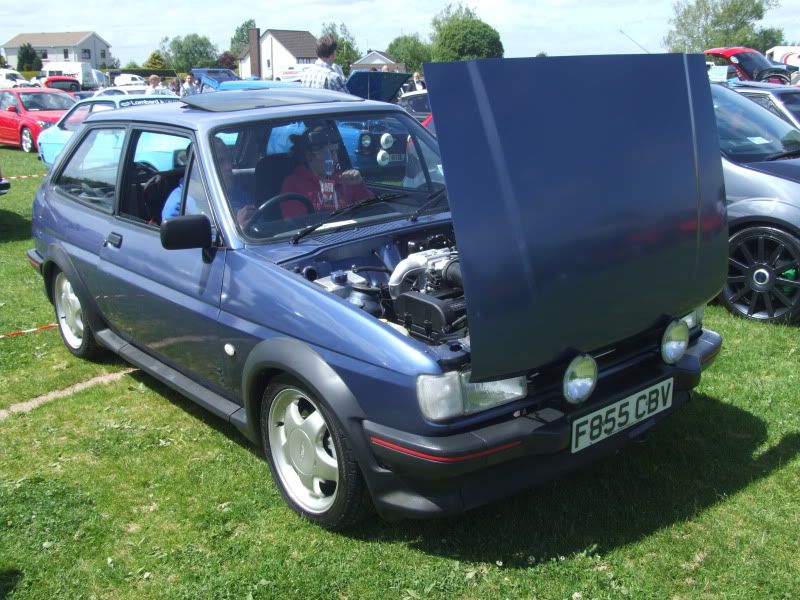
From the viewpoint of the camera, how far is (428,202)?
14.0ft

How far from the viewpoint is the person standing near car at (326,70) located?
29.3 ft

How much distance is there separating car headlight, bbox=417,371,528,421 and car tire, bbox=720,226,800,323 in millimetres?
3529

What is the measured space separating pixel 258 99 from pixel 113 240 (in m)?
1.22

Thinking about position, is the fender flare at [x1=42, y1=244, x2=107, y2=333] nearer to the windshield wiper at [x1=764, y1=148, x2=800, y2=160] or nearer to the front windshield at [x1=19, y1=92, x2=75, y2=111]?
the windshield wiper at [x1=764, y1=148, x2=800, y2=160]

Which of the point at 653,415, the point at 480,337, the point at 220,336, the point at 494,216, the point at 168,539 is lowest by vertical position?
the point at 168,539

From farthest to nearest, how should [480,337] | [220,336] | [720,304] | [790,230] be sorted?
1. [720,304]
2. [790,230]
3. [220,336]
4. [480,337]

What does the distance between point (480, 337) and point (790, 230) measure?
400cm

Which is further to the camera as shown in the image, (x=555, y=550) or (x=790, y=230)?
(x=790, y=230)

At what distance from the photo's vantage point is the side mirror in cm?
359

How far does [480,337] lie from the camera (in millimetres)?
2691

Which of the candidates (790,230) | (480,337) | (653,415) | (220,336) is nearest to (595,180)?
(480,337)

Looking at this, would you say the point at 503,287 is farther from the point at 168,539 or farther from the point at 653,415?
the point at 168,539

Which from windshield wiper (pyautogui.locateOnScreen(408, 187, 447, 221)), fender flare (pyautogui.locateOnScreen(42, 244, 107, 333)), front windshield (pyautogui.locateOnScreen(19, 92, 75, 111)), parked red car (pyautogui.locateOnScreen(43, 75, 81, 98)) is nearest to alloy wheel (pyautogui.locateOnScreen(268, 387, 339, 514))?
windshield wiper (pyautogui.locateOnScreen(408, 187, 447, 221))

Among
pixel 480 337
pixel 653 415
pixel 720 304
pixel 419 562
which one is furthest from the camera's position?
pixel 720 304
